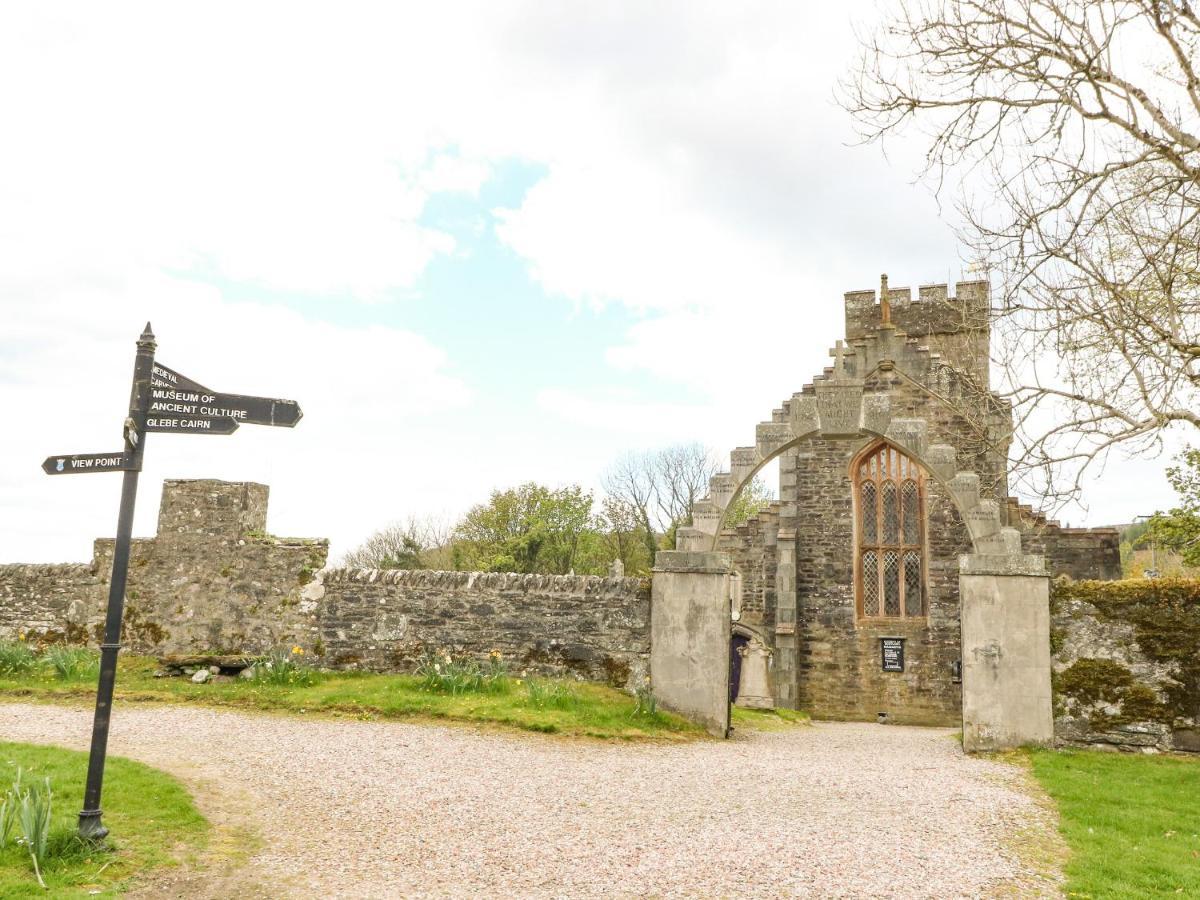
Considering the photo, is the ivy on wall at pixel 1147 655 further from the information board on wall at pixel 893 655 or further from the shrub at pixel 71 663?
the shrub at pixel 71 663

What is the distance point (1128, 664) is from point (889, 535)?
9.26 meters

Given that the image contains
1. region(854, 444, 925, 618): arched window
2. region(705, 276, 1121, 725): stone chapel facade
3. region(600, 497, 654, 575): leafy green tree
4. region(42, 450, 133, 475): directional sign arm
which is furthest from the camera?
region(600, 497, 654, 575): leafy green tree

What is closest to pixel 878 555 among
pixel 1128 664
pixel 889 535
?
pixel 889 535

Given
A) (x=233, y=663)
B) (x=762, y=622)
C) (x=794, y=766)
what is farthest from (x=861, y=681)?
(x=233, y=663)

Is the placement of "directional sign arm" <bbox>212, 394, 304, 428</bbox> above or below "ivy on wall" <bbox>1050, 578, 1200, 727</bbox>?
above

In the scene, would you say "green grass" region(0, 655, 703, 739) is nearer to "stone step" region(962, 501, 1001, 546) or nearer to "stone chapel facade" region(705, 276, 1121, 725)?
"stone step" region(962, 501, 1001, 546)

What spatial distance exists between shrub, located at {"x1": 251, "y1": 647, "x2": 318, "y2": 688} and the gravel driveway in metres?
1.55

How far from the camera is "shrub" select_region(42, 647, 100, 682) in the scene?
42.3 feet

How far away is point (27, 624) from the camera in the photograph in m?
14.7

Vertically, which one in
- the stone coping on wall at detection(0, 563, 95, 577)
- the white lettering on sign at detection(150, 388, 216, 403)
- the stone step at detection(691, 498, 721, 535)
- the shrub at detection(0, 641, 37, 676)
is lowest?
the shrub at detection(0, 641, 37, 676)

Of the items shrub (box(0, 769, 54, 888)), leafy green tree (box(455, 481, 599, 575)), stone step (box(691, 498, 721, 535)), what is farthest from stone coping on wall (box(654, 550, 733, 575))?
leafy green tree (box(455, 481, 599, 575))

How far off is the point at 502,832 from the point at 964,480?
8.09 metres

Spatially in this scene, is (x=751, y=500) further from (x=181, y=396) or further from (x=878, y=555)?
(x=181, y=396)

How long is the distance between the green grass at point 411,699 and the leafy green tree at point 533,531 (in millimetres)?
22127
